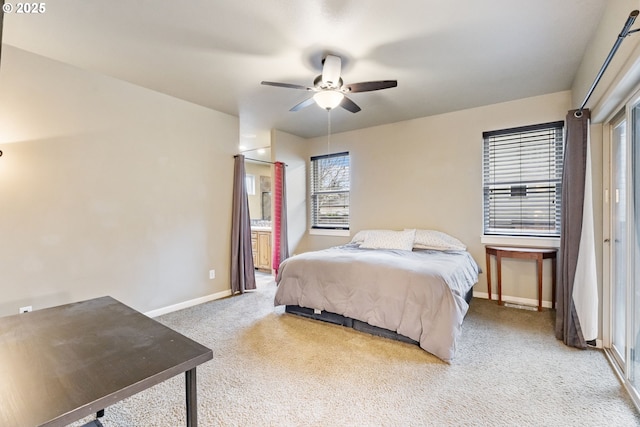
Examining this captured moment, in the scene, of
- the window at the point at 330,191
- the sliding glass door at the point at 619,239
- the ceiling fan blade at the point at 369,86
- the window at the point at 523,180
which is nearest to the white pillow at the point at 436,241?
the window at the point at 523,180

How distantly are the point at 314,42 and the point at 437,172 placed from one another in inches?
104

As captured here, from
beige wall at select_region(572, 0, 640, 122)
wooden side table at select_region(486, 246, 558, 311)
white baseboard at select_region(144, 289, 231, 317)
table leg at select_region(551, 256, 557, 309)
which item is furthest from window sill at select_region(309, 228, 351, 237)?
beige wall at select_region(572, 0, 640, 122)

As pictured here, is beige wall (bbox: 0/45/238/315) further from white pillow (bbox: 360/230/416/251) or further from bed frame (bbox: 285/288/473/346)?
white pillow (bbox: 360/230/416/251)

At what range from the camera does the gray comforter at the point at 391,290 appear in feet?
8.08

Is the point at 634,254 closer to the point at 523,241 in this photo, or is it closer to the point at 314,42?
the point at 523,241

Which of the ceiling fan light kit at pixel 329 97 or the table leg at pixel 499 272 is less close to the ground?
the ceiling fan light kit at pixel 329 97

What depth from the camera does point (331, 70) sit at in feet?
8.54

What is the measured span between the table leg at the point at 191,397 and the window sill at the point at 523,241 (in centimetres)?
382

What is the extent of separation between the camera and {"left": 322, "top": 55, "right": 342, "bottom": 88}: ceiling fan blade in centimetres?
258

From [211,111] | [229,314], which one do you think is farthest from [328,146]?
[229,314]

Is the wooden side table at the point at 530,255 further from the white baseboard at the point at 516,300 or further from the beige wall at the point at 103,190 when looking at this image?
the beige wall at the point at 103,190

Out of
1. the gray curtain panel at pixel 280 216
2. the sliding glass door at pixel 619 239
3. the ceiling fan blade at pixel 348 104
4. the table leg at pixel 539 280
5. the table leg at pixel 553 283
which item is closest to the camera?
the sliding glass door at pixel 619 239

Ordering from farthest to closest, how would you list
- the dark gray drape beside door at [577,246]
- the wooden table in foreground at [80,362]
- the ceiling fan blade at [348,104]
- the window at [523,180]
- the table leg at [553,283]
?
1. the window at [523,180]
2. the table leg at [553,283]
3. the ceiling fan blade at [348,104]
4. the dark gray drape beside door at [577,246]
5. the wooden table in foreground at [80,362]

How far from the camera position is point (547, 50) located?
2.61 m
